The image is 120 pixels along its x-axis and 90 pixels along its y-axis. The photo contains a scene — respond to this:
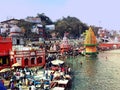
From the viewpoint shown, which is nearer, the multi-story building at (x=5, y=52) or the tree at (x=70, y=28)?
the multi-story building at (x=5, y=52)

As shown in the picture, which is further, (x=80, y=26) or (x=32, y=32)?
(x=80, y=26)

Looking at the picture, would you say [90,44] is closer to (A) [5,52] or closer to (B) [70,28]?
(A) [5,52]

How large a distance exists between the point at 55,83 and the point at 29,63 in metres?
12.4

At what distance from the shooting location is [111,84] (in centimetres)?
3175

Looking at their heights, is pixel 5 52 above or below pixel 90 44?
below

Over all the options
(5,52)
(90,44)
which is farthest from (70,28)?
(5,52)

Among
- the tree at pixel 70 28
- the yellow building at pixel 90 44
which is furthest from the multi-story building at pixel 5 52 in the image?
the tree at pixel 70 28

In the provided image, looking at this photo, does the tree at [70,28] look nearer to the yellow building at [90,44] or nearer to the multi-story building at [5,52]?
the yellow building at [90,44]

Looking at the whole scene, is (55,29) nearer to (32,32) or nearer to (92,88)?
(32,32)

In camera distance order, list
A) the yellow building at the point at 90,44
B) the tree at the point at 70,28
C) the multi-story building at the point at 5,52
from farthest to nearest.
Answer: the tree at the point at 70,28
the yellow building at the point at 90,44
the multi-story building at the point at 5,52

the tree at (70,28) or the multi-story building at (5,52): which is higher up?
the tree at (70,28)

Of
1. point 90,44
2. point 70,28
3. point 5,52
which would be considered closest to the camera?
point 5,52

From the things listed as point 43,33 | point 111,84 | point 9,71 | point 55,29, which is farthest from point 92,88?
point 55,29

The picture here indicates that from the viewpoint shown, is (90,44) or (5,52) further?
(90,44)
